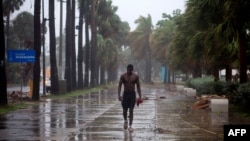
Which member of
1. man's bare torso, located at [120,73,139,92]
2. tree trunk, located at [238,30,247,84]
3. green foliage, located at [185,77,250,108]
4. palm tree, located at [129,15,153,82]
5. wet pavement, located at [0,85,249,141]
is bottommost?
wet pavement, located at [0,85,249,141]

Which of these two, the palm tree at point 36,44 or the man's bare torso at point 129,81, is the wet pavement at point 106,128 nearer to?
the man's bare torso at point 129,81

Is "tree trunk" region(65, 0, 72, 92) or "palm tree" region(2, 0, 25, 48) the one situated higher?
"palm tree" region(2, 0, 25, 48)

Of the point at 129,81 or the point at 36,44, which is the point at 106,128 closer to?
the point at 129,81

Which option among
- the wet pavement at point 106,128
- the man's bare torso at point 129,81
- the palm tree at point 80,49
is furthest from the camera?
the palm tree at point 80,49

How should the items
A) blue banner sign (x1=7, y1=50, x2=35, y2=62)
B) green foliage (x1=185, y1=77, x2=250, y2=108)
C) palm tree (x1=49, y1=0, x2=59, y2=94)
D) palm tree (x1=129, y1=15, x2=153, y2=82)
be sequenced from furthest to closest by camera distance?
1. palm tree (x1=129, y1=15, x2=153, y2=82)
2. palm tree (x1=49, y1=0, x2=59, y2=94)
3. blue banner sign (x1=7, y1=50, x2=35, y2=62)
4. green foliage (x1=185, y1=77, x2=250, y2=108)

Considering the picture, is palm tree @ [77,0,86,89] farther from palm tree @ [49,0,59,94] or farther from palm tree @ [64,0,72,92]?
palm tree @ [49,0,59,94]

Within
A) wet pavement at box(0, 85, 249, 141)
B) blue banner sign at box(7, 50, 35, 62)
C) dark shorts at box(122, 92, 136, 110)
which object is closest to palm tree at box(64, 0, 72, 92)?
blue banner sign at box(7, 50, 35, 62)

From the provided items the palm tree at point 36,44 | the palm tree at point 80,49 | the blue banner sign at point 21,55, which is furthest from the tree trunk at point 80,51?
the blue banner sign at point 21,55

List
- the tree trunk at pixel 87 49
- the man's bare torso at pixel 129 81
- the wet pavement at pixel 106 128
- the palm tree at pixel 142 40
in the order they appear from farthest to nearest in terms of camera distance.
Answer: the palm tree at pixel 142 40 → the tree trunk at pixel 87 49 → the man's bare torso at pixel 129 81 → the wet pavement at pixel 106 128

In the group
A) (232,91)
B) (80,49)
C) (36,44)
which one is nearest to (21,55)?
(36,44)

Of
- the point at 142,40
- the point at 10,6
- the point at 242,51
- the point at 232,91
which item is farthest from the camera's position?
the point at 142,40

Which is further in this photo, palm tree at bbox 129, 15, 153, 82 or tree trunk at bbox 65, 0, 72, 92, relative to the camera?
palm tree at bbox 129, 15, 153, 82

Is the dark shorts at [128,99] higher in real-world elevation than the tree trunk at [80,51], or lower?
lower

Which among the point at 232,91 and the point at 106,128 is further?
the point at 232,91
